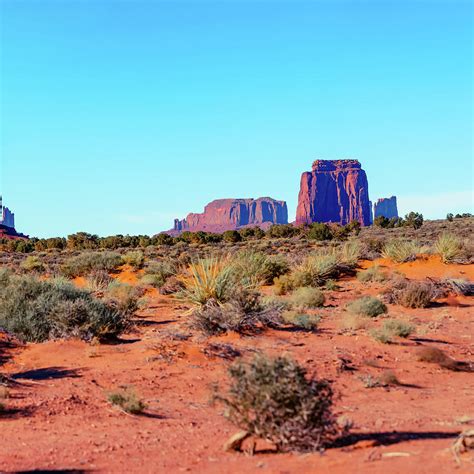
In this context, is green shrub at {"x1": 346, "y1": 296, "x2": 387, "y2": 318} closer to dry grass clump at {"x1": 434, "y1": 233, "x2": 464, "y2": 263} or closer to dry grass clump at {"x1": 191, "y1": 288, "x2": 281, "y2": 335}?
dry grass clump at {"x1": 191, "y1": 288, "x2": 281, "y2": 335}

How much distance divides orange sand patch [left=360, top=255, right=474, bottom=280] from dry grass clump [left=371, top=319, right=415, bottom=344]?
11511mm

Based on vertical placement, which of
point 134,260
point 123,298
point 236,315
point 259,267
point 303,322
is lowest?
point 303,322

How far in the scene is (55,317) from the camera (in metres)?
13.5

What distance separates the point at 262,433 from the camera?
6320mm

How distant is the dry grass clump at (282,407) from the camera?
20.2 ft

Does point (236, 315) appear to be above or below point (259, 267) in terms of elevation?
below

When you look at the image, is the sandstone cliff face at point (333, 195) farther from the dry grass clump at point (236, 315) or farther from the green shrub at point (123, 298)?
the dry grass clump at point (236, 315)

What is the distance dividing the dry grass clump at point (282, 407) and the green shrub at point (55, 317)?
24.3 ft

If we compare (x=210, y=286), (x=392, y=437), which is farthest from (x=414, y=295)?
(x=392, y=437)

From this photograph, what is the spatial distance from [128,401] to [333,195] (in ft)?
588

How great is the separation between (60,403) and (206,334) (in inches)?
163

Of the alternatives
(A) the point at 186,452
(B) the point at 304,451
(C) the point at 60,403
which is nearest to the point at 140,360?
(C) the point at 60,403

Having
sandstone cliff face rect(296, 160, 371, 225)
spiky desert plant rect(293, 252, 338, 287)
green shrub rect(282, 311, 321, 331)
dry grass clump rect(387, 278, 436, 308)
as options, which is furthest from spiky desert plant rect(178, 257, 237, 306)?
sandstone cliff face rect(296, 160, 371, 225)

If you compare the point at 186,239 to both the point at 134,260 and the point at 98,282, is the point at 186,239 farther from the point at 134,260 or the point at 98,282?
the point at 98,282
